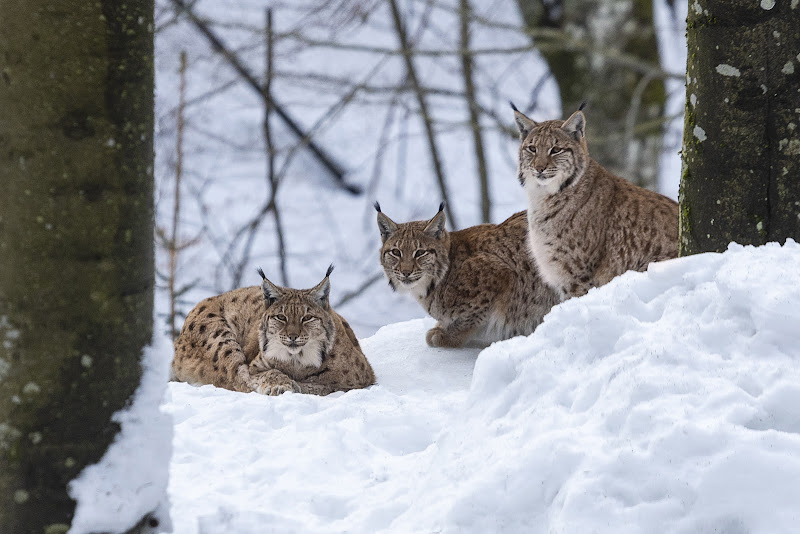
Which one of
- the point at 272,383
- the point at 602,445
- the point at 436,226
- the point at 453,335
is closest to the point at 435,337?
the point at 453,335

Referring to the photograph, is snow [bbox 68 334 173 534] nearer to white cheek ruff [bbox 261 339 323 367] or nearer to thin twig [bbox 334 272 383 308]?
white cheek ruff [bbox 261 339 323 367]

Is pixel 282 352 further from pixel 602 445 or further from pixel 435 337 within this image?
pixel 602 445

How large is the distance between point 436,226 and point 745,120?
334 cm

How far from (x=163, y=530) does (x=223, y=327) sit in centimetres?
386

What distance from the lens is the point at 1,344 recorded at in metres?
3.03

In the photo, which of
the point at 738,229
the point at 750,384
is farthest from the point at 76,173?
the point at 738,229

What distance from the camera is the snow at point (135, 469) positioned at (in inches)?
123

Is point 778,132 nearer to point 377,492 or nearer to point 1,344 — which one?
point 377,492

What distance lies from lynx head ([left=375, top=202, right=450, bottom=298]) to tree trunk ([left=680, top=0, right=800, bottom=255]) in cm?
297

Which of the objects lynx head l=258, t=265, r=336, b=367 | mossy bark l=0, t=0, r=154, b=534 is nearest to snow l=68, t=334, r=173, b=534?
mossy bark l=0, t=0, r=154, b=534

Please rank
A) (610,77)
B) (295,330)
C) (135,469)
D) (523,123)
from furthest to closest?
(610,77) → (523,123) → (295,330) → (135,469)

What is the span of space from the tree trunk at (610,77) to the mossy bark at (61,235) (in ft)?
30.0

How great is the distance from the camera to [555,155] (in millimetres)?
6875

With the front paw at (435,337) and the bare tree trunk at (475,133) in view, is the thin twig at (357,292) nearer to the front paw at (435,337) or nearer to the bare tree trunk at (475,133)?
the bare tree trunk at (475,133)
